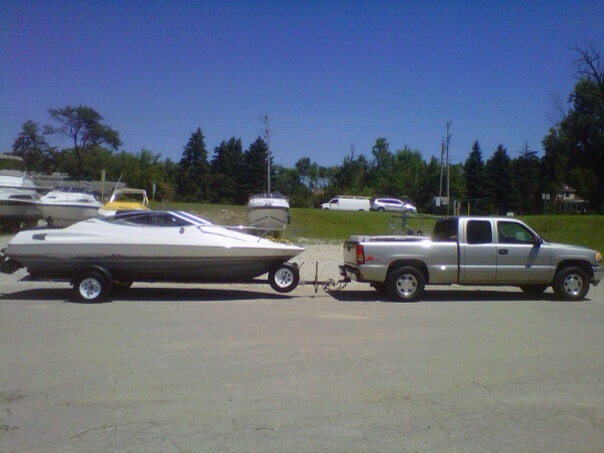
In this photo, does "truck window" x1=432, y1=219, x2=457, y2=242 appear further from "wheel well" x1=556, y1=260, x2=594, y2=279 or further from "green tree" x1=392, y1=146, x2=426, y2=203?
"green tree" x1=392, y1=146, x2=426, y2=203

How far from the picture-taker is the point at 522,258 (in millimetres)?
13242

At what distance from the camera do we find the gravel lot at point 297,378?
510cm

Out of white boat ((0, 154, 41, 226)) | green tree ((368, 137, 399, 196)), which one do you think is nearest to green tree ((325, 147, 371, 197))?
green tree ((368, 137, 399, 196))

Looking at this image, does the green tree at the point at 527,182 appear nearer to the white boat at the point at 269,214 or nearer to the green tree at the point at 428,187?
the green tree at the point at 428,187

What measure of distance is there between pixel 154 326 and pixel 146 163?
214 ft

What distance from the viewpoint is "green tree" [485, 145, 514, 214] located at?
69.3 m

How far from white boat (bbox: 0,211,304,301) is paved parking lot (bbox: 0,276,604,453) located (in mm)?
925

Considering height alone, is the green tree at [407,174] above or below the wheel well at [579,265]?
above

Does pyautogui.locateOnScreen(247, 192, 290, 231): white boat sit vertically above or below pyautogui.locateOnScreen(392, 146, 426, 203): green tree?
below

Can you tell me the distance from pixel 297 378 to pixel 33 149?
216 feet


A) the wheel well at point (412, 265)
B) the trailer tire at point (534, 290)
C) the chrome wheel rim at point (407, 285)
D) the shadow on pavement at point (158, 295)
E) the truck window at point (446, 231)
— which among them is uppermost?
the truck window at point (446, 231)

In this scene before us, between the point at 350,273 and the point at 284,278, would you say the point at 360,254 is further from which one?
the point at 284,278

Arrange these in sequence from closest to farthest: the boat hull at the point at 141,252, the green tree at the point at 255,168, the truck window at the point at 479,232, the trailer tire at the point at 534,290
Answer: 1. the boat hull at the point at 141,252
2. the truck window at the point at 479,232
3. the trailer tire at the point at 534,290
4. the green tree at the point at 255,168

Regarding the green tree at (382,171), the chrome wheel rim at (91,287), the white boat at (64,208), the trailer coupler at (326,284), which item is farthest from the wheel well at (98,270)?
the green tree at (382,171)
